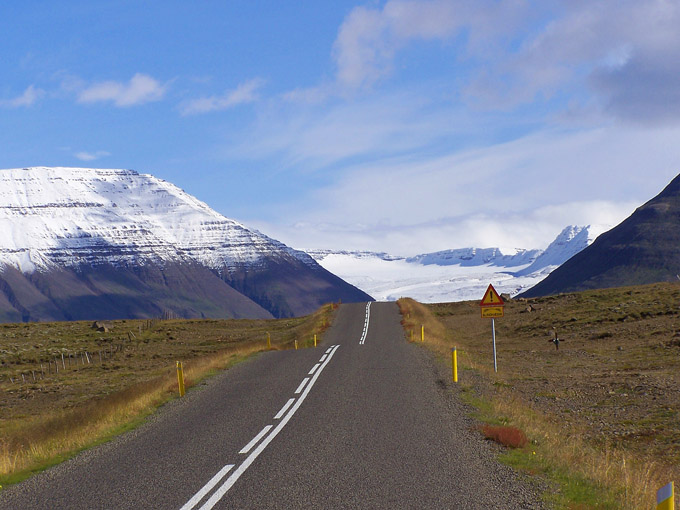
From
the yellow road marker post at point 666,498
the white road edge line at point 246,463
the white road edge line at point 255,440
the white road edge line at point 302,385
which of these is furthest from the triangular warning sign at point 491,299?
the yellow road marker post at point 666,498

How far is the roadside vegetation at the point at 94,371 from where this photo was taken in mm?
17422

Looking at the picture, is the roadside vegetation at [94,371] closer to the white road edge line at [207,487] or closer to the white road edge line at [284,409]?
the white road edge line at [284,409]

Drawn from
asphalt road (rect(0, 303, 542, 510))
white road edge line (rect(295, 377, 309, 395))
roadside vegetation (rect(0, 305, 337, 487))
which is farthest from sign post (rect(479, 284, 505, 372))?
roadside vegetation (rect(0, 305, 337, 487))

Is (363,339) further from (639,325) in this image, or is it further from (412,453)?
(412,453)

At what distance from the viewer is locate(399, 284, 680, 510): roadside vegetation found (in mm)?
11367

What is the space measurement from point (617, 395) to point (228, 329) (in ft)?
212

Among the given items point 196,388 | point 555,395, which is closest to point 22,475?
point 196,388

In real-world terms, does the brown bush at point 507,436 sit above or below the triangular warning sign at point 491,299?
below

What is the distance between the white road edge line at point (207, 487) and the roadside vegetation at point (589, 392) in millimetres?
4971

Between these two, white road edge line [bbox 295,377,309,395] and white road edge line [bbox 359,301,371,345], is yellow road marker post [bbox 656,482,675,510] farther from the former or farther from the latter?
white road edge line [bbox 359,301,371,345]

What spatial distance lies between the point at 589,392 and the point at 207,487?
18790 mm

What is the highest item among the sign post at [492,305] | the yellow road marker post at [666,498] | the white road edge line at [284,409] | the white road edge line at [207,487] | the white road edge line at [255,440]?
the sign post at [492,305]

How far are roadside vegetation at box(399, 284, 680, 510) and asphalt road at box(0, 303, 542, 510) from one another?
0.97m

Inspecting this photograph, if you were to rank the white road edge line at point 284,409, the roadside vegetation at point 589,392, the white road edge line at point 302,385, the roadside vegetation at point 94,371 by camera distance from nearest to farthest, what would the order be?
the roadside vegetation at point 589,392
the white road edge line at point 284,409
the roadside vegetation at point 94,371
the white road edge line at point 302,385
